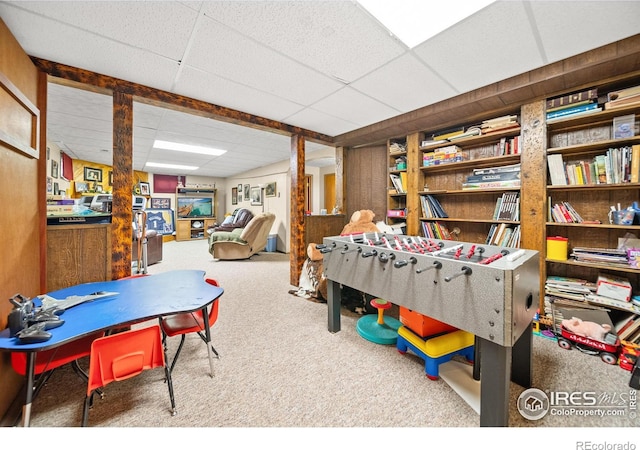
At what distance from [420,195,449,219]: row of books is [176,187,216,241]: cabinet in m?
7.38

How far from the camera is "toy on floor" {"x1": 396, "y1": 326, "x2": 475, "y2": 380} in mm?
1639

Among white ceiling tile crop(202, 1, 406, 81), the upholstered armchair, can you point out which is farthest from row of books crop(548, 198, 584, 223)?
the upholstered armchair

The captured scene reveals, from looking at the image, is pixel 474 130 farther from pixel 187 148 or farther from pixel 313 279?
pixel 187 148

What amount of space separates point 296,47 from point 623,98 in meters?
2.57

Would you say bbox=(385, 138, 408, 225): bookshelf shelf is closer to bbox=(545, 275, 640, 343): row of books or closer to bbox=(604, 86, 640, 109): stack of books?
bbox=(545, 275, 640, 343): row of books

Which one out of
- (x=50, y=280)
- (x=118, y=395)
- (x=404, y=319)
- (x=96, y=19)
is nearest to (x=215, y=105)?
(x=96, y=19)

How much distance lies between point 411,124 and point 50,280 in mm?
3785

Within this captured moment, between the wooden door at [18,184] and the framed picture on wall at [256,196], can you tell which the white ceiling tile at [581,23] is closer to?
the wooden door at [18,184]

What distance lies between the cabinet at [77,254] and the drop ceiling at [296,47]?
1302 mm

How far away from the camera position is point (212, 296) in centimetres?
161

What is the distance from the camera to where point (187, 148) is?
4.72m

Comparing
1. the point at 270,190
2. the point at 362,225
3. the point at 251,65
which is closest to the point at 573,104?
the point at 362,225

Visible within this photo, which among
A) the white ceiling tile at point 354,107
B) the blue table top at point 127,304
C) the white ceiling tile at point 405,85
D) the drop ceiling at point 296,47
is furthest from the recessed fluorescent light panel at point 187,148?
the white ceiling tile at point 405,85

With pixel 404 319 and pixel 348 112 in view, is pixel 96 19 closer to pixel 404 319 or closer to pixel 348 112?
pixel 348 112
